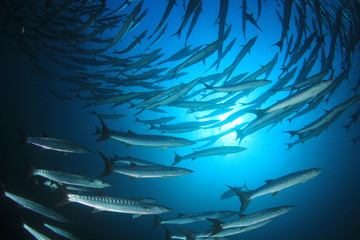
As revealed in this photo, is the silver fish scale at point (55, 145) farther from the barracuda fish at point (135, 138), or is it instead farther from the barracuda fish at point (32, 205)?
the barracuda fish at point (32, 205)

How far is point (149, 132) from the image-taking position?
29.9 metres

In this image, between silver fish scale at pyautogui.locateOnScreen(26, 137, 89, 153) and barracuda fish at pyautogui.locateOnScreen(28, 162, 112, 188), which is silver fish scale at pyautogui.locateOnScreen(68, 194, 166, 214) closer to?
barracuda fish at pyautogui.locateOnScreen(28, 162, 112, 188)

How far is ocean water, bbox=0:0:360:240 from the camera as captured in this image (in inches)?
322

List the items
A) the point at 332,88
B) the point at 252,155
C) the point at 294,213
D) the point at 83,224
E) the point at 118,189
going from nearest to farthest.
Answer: the point at 332,88 → the point at 83,224 → the point at 118,189 → the point at 252,155 → the point at 294,213

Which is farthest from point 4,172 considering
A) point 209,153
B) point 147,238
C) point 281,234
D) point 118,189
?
point 281,234

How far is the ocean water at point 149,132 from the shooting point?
818 cm

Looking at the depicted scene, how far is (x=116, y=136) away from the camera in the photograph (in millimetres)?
4570

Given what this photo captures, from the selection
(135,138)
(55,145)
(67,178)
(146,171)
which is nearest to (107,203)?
(146,171)

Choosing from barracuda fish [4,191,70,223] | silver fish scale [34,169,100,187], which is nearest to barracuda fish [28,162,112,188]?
silver fish scale [34,169,100,187]

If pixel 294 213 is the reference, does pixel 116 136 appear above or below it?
above

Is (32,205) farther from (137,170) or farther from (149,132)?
(149,132)

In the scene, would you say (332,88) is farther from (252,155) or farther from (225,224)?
(252,155)

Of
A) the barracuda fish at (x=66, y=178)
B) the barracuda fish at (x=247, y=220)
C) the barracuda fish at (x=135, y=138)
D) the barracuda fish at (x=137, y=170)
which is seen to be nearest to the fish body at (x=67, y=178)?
the barracuda fish at (x=66, y=178)

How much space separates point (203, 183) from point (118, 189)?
3898cm
